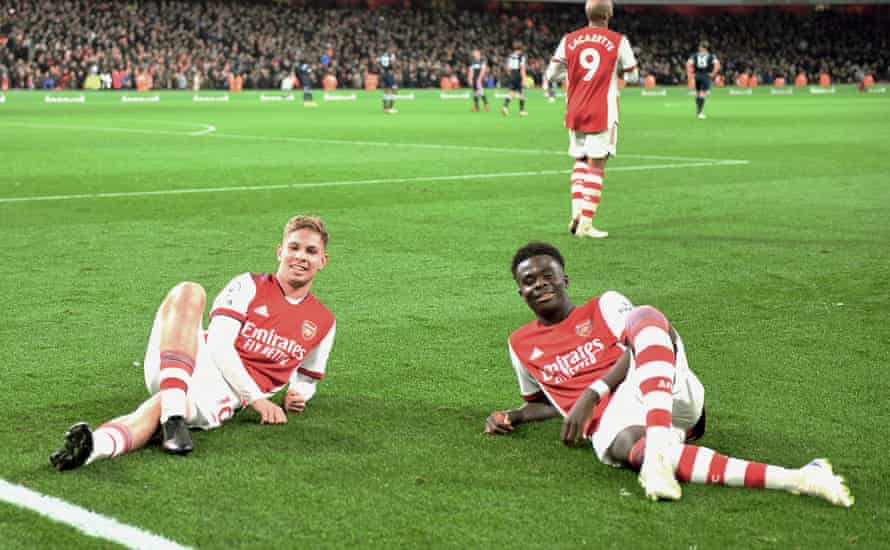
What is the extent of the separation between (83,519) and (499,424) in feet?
5.85

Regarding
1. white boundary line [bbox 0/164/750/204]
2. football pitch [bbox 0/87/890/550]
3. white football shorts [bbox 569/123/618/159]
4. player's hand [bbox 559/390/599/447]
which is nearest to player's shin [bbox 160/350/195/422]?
football pitch [bbox 0/87/890/550]

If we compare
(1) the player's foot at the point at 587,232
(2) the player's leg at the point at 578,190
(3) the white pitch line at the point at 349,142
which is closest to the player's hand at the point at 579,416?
(1) the player's foot at the point at 587,232

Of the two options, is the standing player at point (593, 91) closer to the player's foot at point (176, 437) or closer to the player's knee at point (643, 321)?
the player's knee at point (643, 321)

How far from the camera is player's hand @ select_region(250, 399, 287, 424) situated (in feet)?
Result: 18.1

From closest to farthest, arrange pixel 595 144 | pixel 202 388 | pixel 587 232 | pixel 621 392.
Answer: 1. pixel 621 392
2. pixel 202 388
3. pixel 587 232
4. pixel 595 144

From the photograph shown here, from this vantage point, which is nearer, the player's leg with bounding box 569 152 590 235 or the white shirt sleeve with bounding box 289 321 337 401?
the white shirt sleeve with bounding box 289 321 337 401

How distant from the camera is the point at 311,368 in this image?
5.75 meters

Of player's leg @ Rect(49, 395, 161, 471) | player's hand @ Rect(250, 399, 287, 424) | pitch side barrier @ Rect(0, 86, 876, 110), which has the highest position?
player's leg @ Rect(49, 395, 161, 471)

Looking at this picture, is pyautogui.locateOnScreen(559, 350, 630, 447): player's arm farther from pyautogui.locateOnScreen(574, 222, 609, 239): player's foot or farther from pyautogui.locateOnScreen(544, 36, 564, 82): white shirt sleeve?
pyautogui.locateOnScreen(544, 36, 564, 82): white shirt sleeve

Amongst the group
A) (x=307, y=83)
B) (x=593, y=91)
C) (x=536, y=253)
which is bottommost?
(x=307, y=83)

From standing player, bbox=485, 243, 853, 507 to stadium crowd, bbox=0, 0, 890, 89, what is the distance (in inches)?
1852

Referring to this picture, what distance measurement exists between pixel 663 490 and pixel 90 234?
8.34 metres

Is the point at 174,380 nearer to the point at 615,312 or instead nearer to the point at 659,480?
the point at 615,312

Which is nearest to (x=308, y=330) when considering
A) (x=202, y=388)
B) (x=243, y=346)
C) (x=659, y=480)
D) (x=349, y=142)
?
(x=243, y=346)
